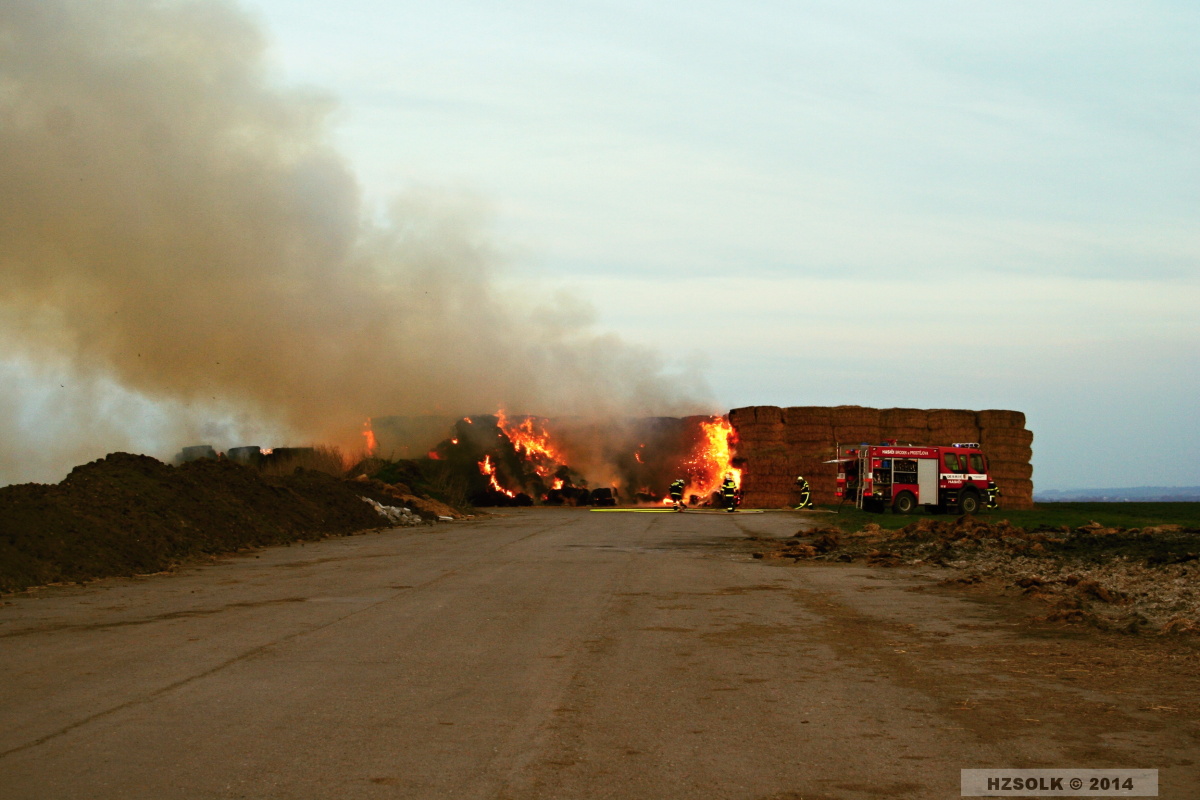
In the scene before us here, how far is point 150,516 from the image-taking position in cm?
2095

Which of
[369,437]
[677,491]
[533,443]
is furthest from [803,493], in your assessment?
[369,437]

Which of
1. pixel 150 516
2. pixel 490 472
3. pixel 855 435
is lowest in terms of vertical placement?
pixel 150 516

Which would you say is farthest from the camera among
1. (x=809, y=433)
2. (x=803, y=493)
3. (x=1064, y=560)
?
(x=809, y=433)

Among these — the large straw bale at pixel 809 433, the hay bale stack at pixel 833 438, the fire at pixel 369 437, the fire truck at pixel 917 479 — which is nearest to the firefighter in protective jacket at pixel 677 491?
the hay bale stack at pixel 833 438

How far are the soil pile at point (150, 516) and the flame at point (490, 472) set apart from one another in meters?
20.0

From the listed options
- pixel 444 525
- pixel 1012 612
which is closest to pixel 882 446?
pixel 444 525

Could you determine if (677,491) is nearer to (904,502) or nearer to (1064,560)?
(904,502)

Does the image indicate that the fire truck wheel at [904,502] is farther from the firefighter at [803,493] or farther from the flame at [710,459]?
the flame at [710,459]

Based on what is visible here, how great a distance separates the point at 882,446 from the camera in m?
39.7

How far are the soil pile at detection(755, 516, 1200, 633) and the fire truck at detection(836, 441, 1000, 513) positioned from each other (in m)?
13.1

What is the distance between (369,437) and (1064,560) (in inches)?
1592

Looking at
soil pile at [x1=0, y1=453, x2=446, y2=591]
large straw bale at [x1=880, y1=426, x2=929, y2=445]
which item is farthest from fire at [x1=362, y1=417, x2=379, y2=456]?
large straw bale at [x1=880, y1=426, x2=929, y2=445]

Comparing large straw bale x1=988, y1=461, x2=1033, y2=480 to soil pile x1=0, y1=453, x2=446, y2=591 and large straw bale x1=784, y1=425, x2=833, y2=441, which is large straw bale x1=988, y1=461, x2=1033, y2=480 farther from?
soil pile x1=0, y1=453, x2=446, y2=591

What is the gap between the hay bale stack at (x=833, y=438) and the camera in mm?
47219
